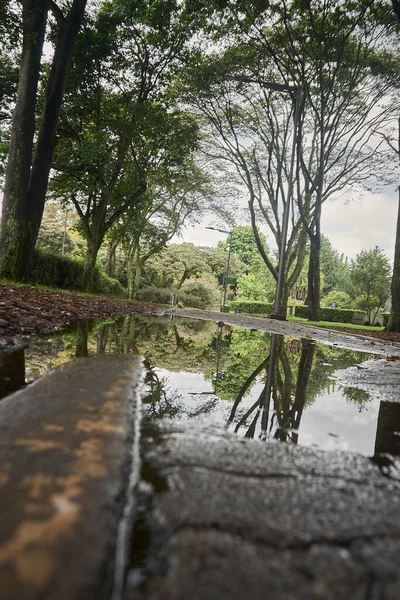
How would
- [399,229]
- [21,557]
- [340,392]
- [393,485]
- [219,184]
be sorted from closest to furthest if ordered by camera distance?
[21,557] → [393,485] → [340,392] → [399,229] → [219,184]

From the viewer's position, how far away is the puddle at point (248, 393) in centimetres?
142

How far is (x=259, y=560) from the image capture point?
584 mm

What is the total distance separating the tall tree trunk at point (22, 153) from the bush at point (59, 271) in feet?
14.3

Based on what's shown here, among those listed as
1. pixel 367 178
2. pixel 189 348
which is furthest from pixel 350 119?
pixel 189 348

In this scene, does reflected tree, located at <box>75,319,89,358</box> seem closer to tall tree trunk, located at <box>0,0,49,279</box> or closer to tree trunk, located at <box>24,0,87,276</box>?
tall tree trunk, located at <box>0,0,49,279</box>

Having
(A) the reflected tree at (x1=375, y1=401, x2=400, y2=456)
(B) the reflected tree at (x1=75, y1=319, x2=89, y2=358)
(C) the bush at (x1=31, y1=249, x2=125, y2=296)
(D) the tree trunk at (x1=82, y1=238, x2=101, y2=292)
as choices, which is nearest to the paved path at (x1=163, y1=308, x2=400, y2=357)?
(A) the reflected tree at (x1=375, y1=401, x2=400, y2=456)

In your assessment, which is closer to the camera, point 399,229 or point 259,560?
point 259,560

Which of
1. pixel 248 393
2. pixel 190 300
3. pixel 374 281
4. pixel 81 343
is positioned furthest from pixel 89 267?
pixel 374 281

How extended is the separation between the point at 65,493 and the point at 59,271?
50.2 ft

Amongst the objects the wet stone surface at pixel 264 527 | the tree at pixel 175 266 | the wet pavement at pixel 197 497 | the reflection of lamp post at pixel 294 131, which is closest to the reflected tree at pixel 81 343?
the wet pavement at pixel 197 497

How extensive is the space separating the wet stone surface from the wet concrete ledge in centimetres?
7

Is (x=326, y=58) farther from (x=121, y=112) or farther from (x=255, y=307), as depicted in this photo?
(x=255, y=307)

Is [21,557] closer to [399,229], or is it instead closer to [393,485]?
[393,485]

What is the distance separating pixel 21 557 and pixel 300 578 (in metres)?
0.43
